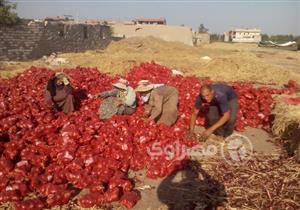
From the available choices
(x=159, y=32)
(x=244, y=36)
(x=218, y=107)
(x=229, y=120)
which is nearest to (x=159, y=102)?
(x=218, y=107)

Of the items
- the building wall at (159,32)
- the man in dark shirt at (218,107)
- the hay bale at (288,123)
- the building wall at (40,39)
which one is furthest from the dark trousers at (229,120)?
the building wall at (159,32)

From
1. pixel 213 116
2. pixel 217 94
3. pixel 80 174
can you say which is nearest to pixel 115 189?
pixel 80 174

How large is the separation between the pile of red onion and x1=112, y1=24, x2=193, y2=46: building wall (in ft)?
103

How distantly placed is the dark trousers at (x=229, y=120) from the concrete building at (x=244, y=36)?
7094cm

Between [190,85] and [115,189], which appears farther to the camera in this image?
[190,85]

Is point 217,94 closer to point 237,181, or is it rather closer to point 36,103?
point 237,181

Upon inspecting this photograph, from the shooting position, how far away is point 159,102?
291 inches

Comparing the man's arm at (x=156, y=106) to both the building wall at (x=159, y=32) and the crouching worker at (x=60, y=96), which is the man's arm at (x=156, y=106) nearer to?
the crouching worker at (x=60, y=96)

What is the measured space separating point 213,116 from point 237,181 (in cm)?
225

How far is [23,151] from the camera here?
19.0 feet

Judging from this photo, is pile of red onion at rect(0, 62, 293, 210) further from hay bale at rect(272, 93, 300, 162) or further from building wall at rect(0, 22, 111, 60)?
building wall at rect(0, 22, 111, 60)

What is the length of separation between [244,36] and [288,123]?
7229 centimetres

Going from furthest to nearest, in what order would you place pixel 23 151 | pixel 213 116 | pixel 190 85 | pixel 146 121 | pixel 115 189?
pixel 190 85, pixel 213 116, pixel 146 121, pixel 23 151, pixel 115 189

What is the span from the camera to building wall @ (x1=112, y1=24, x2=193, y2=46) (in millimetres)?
39219
